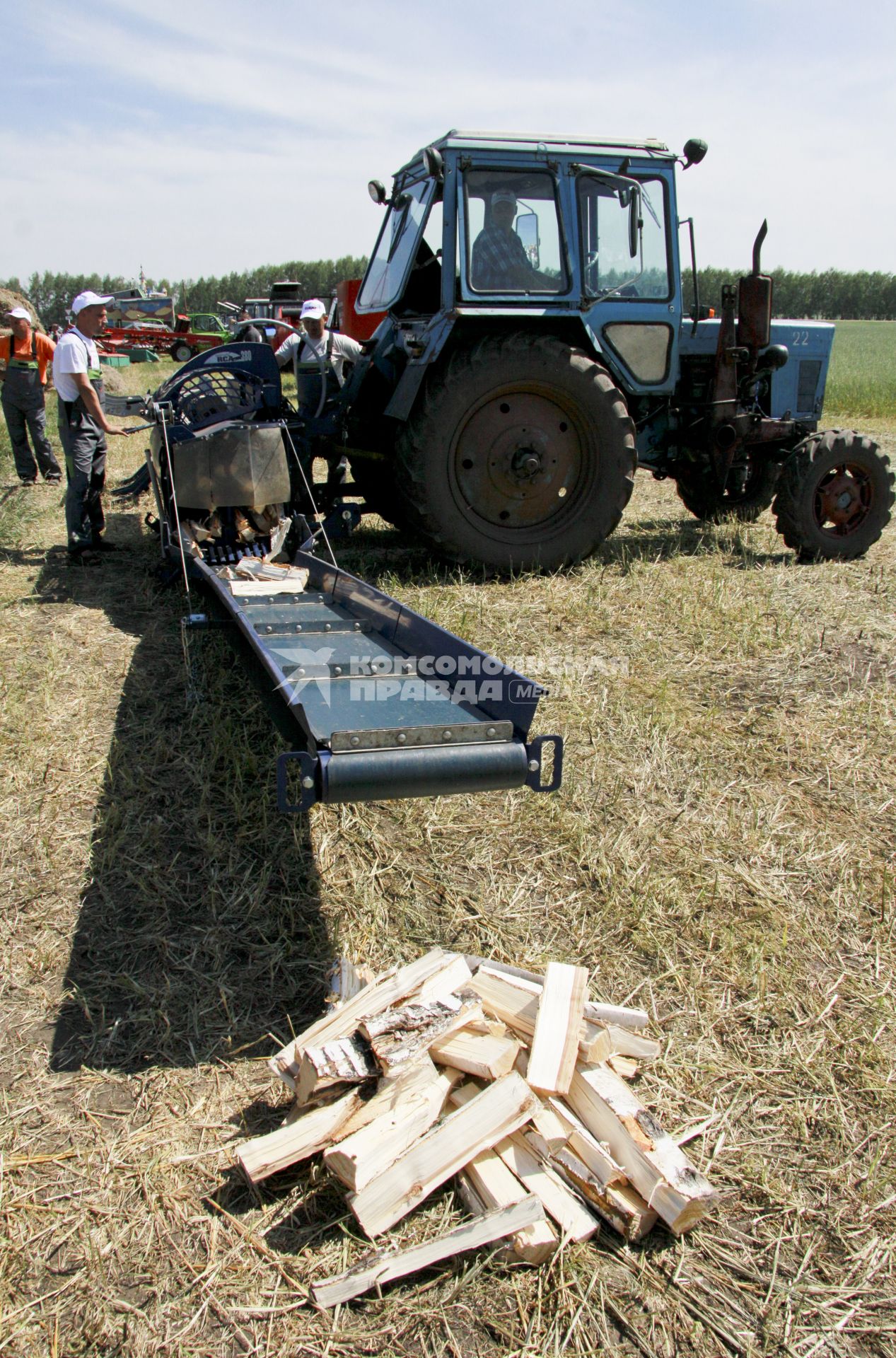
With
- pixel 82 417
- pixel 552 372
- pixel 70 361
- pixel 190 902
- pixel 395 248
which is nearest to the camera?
pixel 190 902

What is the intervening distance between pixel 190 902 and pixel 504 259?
4379mm

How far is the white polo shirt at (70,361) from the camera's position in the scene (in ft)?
20.1

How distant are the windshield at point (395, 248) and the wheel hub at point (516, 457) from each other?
50.3 inches

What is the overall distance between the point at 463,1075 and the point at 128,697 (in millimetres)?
2736

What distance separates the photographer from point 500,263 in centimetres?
577

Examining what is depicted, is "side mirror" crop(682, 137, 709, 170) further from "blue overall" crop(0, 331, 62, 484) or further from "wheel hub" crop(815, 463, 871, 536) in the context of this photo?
"blue overall" crop(0, 331, 62, 484)

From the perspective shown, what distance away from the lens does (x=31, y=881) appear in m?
2.96

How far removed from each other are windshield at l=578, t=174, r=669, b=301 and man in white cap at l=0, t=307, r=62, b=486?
548 centimetres

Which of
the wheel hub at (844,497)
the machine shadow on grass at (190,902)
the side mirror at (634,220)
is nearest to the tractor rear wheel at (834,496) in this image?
the wheel hub at (844,497)

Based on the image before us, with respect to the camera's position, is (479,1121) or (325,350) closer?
(479,1121)

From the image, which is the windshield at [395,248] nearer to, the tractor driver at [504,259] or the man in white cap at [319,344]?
the man in white cap at [319,344]

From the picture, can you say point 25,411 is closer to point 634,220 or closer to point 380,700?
point 634,220

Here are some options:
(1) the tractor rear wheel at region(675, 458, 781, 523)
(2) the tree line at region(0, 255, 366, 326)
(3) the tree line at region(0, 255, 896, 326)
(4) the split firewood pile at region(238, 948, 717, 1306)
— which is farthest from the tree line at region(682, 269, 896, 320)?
(4) the split firewood pile at region(238, 948, 717, 1306)

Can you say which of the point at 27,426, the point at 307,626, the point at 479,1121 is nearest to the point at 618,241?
the point at 307,626
